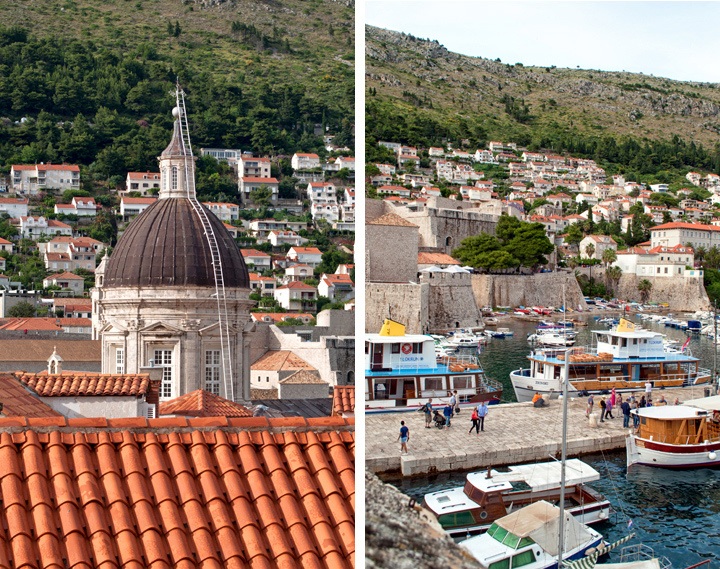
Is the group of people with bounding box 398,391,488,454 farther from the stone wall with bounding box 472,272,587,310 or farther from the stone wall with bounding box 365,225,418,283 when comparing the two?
the stone wall with bounding box 472,272,587,310

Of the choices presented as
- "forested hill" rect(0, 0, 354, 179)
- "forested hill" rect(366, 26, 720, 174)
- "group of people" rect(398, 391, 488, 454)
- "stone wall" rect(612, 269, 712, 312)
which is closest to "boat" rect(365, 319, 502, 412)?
"group of people" rect(398, 391, 488, 454)

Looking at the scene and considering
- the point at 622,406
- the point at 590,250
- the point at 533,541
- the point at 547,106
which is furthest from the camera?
the point at 547,106

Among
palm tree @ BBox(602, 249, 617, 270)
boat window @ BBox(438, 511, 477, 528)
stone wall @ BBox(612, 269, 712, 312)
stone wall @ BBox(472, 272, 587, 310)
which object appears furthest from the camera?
palm tree @ BBox(602, 249, 617, 270)

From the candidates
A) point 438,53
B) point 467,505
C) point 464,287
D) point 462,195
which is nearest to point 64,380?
point 467,505

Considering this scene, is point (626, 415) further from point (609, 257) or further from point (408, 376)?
point (609, 257)

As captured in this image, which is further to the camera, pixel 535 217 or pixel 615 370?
pixel 535 217

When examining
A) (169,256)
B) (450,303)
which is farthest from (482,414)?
(450,303)

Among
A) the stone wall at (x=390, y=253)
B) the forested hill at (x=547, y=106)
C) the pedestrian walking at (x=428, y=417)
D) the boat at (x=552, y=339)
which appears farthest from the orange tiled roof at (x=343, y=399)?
the forested hill at (x=547, y=106)
